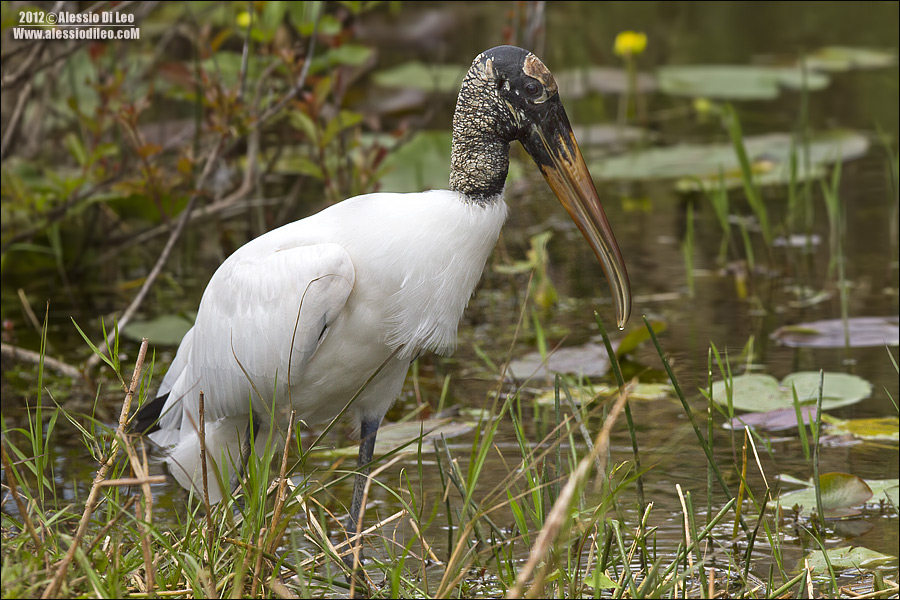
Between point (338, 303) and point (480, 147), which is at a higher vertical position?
point (480, 147)

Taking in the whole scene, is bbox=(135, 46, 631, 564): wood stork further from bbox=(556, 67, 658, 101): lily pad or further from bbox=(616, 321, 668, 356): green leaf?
bbox=(556, 67, 658, 101): lily pad

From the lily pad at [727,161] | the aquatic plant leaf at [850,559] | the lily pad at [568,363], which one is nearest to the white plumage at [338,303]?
the aquatic plant leaf at [850,559]

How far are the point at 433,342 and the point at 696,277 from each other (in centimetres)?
306

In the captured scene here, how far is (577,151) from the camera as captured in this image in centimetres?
305

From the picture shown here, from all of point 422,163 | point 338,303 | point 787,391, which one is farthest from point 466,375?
point 338,303

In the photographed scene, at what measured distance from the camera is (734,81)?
8.85 meters

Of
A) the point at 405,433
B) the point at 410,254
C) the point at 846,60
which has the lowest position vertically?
the point at 405,433

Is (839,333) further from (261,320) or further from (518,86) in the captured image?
(261,320)

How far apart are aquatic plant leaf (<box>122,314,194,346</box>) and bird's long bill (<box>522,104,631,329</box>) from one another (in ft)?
7.78

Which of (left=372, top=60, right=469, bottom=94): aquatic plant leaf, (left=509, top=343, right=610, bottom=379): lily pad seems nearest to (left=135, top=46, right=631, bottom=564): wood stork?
(left=509, top=343, right=610, bottom=379): lily pad

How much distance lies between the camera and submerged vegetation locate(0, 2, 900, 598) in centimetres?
264

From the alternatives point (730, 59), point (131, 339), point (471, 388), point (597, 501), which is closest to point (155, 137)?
point (131, 339)

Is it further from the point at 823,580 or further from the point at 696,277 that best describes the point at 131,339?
the point at 823,580

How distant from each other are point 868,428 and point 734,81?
5244 mm
